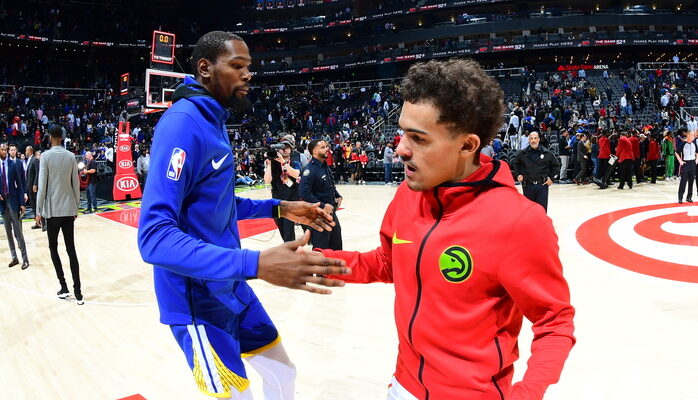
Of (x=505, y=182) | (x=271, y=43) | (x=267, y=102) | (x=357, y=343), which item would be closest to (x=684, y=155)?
(x=357, y=343)

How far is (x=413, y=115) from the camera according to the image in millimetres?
1289

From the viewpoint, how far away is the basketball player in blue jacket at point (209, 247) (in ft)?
4.50

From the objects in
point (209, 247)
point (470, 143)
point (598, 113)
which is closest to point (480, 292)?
point (470, 143)

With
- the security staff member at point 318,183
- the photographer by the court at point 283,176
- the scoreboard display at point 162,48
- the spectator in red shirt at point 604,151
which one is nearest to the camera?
the security staff member at point 318,183

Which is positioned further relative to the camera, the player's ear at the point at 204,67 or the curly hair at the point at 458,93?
the player's ear at the point at 204,67

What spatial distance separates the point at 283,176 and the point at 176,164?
217 inches

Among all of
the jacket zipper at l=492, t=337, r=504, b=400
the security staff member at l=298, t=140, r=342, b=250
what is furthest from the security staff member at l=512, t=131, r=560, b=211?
the jacket zipper at l=492, t=337, r=504, b=400

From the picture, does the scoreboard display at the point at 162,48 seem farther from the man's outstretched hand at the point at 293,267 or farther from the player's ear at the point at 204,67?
the man's outstretched hand at the point at 293,267

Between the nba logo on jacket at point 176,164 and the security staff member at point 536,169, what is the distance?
624 cm

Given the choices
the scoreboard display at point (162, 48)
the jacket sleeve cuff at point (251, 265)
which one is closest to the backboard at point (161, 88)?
the scoreboard display at point (162, 48)

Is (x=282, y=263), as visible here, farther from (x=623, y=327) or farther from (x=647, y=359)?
(x=623, y=327)

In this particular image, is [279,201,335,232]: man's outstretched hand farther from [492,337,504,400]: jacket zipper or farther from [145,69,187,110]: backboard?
[145,69,187,110]: backboard

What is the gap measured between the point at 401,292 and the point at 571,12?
1611 inches

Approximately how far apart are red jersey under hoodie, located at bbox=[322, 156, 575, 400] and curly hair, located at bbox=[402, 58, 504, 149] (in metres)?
0.16
